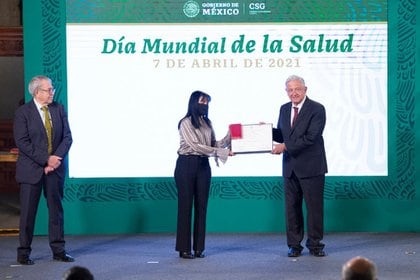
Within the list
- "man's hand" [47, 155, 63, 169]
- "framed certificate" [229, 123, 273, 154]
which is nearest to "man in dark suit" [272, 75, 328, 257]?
"framed certificate" [229, 123, 273, 154]

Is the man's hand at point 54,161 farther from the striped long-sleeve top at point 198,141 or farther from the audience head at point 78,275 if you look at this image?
the audience head at point 78,275

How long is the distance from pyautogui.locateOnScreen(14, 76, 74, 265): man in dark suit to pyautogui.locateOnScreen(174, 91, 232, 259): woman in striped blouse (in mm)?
1030

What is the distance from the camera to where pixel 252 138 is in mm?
8438

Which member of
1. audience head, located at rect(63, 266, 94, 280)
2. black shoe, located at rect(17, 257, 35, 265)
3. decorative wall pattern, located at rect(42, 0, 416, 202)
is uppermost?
decorative wall pattern, located at rect(42, 0, 416, 202)

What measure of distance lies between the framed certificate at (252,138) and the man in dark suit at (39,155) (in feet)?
4.97

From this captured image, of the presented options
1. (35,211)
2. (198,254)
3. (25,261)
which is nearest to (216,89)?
(198,254)

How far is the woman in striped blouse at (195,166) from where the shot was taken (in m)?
8.24

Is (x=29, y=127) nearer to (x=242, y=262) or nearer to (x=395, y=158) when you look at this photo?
(x=242, y=262)

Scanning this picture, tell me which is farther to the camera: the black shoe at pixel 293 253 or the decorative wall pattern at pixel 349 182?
the decorative wall pattern at pixel 349 182

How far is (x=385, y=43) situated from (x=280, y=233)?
2.29 meters

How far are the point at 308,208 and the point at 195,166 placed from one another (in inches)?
43.4

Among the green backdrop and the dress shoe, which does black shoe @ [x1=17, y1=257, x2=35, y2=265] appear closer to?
the dress shoe

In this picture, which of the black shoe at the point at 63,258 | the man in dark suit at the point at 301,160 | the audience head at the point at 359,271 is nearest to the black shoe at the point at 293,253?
the man in dark suit at the point at 301,160

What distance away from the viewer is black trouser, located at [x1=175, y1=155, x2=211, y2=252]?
27.3 feet
